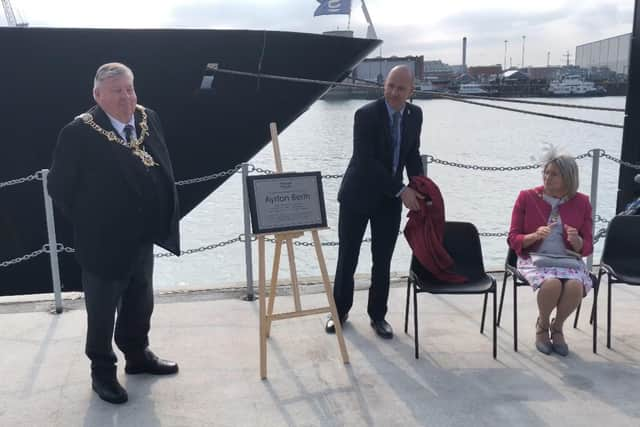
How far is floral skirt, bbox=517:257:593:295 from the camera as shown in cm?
314

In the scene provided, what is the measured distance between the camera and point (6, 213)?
577 cm

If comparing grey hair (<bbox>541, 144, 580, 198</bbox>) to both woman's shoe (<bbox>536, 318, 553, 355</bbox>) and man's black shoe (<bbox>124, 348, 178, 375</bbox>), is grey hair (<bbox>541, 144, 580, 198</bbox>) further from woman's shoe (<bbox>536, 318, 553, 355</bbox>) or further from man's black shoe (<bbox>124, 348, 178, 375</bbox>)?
man's black shoe (<bbox>124, 348, 178, 375</bbox>)

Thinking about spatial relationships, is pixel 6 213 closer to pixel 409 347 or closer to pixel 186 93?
pixel 186 93

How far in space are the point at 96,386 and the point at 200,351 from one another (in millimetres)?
655

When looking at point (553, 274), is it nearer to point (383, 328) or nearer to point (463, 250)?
point (463, 250)

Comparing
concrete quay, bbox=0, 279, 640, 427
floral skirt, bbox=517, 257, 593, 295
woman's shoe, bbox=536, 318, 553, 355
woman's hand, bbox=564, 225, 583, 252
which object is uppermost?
woman's hand, bbox=564, 225, 583, 252

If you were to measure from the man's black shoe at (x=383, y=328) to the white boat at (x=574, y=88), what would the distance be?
41.5 metres

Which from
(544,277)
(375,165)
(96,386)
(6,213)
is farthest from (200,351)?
(6,213)

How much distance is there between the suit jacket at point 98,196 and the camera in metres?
2.51

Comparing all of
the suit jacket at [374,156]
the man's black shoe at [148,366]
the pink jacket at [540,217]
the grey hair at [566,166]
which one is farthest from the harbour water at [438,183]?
the man's black shoe at [148,366]

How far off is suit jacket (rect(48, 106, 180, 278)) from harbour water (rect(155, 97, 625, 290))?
1848 mm

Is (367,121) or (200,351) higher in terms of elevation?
(367,121)

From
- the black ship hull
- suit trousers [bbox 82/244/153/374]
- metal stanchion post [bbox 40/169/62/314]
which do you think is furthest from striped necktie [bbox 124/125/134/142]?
the black ship hull

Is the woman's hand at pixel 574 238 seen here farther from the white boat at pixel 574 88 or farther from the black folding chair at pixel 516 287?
the white boat at pixel 574 88
